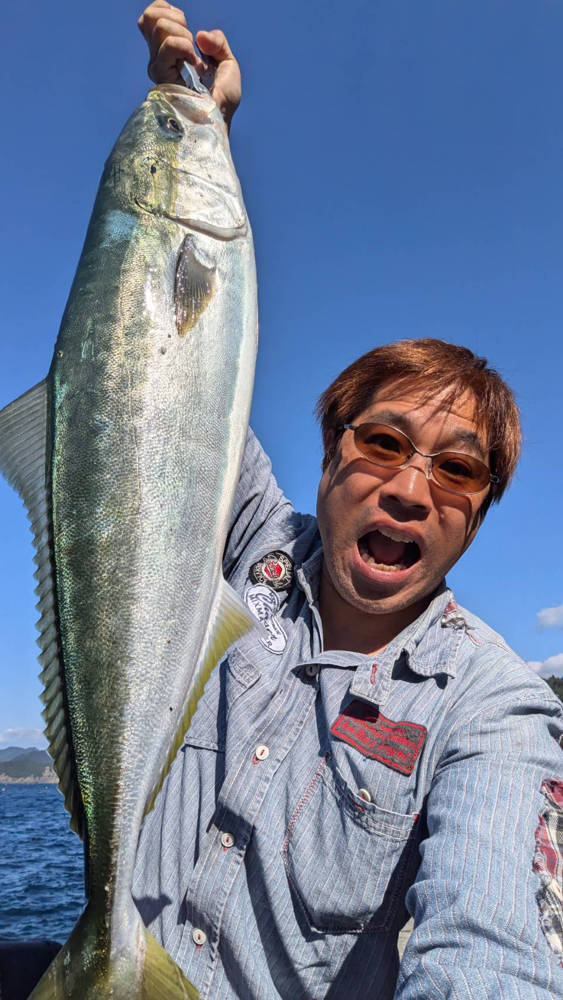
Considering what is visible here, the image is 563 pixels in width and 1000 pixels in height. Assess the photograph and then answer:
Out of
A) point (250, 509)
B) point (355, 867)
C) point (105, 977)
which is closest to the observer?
point (105, 977)

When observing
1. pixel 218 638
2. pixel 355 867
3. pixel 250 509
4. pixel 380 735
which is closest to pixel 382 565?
pixel 380 735

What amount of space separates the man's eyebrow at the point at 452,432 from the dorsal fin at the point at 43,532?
4.58ft

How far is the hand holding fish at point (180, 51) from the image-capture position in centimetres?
283

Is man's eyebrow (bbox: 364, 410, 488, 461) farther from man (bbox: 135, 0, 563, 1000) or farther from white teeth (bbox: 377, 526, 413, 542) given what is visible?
white teeth (bbox: 377, 526, 413, 542)

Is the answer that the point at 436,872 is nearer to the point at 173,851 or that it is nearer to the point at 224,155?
the point at 173,851

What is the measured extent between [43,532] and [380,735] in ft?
4.37

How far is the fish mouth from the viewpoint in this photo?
289cm

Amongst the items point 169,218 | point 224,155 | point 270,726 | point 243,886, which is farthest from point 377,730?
point 224,155

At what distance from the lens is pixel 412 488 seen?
113 inches

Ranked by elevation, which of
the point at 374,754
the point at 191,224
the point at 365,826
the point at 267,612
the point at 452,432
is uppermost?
the point at 191,224

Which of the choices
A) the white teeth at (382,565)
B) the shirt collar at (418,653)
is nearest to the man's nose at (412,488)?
the white teeth at (382,565)

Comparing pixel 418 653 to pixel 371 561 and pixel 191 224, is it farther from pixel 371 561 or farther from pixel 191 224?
pixel 191 224

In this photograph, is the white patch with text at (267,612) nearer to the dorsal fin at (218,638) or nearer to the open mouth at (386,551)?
the open mouth at (386,551)

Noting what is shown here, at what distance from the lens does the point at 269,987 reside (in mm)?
2309
